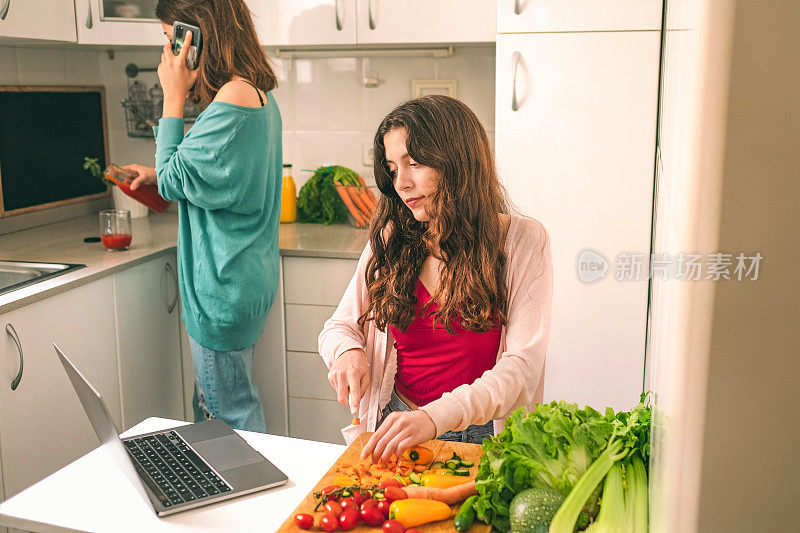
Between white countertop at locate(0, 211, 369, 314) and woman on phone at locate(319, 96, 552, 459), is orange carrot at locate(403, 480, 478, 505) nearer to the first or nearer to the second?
woman on phone at locate(319, 96, 552, 459)

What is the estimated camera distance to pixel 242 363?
222cm

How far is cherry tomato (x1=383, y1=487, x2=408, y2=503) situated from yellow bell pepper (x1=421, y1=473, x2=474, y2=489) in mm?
50

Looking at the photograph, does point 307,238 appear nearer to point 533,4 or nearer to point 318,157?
point 318,157

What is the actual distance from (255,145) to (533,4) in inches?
34.2

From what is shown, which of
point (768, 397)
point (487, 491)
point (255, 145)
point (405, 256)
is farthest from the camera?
point (255, 145)

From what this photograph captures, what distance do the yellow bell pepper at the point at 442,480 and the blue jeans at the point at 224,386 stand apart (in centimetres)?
124

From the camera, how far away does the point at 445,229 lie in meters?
1.41

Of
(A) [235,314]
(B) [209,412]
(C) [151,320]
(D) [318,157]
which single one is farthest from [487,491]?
(D) [318,157]

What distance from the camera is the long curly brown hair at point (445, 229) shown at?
1.36 m

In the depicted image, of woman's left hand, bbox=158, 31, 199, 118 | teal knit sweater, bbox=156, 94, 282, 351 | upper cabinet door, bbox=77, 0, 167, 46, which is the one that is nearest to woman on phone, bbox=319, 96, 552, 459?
teal knit sweater, bbox=156, 94, 282, 351

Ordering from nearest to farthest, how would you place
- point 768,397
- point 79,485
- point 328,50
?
point 768,397 < point 79,485 < point 328,50

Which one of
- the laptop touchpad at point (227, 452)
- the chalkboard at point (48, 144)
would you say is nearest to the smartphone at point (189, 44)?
the chalkboard at point (48, 144)

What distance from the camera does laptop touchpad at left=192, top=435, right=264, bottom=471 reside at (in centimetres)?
118

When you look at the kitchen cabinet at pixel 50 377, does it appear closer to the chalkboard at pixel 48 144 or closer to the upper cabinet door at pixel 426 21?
the chalkboard at pixel 48 144
